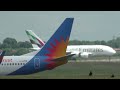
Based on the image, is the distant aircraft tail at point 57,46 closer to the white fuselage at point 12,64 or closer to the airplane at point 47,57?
the airplane at point 47,57

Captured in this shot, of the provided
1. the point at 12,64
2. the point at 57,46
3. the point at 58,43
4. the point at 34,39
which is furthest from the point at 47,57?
the point at 34,39

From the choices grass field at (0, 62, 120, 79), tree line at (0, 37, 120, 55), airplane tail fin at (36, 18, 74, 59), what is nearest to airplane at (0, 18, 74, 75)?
airplane tail fin at (36, 18, 74, 59)

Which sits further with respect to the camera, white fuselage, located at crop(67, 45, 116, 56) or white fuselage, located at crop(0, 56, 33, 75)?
white fuselage, located at crop(67, 45, 116, 56)

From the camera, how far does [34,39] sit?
49.8m

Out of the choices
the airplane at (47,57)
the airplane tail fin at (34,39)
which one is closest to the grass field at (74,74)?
the airplane at (47,57)

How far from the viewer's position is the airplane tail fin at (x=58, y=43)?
707 inches

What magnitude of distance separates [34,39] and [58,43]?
104 feet

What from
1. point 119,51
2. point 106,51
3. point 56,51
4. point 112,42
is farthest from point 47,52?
point 112,42

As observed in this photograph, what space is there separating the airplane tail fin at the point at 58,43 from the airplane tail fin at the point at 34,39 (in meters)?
30.3

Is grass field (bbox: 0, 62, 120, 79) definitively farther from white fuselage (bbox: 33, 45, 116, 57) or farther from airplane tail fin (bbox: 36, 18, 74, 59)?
white fuselage (bbox: 33, 45, 116, 57)

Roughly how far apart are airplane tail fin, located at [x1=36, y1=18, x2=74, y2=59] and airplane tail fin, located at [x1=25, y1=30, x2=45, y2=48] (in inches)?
1193

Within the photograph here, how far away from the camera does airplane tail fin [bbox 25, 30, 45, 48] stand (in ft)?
160

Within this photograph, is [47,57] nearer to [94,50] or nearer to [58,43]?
[58,43]
